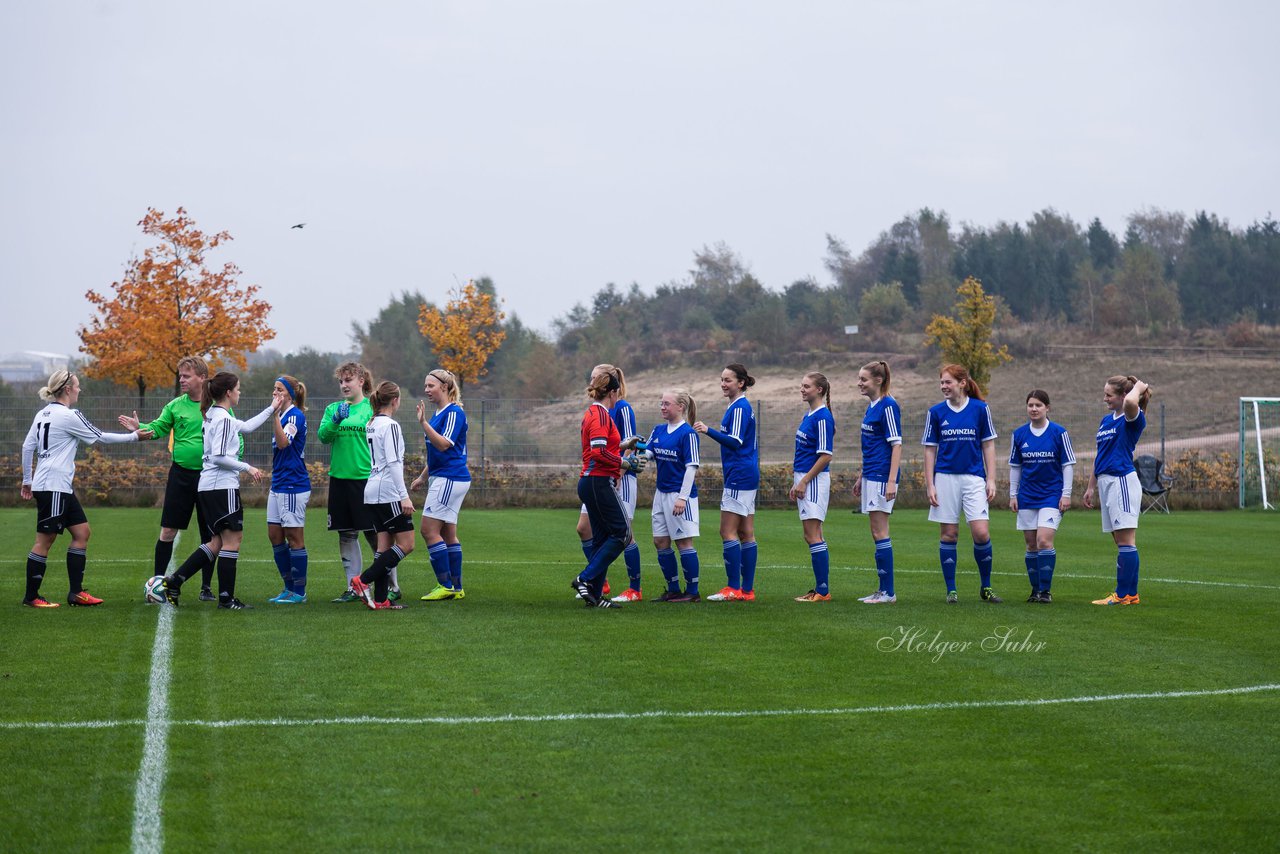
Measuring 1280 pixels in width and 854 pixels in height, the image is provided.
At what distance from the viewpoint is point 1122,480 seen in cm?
1130

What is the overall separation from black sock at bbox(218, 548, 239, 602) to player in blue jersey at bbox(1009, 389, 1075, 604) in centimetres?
690

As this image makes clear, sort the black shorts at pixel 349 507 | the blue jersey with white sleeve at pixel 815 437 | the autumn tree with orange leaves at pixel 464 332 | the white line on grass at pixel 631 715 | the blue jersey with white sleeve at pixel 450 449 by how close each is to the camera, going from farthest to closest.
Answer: the autumn tree with orange leaves at pixel 464 332, the blue jersey with white sleeve at pixel 815 437, the blue jersey with white sleeve at pixel 450 449, the black shorts at pixel 349 507, the white line on grass at pixel 631 715

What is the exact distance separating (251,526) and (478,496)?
27.3ft

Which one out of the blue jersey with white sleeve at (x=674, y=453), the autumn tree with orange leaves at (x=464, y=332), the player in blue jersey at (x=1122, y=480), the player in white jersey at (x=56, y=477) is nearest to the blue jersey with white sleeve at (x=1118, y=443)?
the player in blue jersey at (x=1122, y=480)

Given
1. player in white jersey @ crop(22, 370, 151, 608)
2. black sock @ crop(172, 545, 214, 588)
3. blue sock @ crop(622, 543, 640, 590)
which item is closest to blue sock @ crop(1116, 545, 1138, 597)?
blue sock @ crop(622, 543, 640, 590)

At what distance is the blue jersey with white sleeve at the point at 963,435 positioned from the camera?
1119 cm

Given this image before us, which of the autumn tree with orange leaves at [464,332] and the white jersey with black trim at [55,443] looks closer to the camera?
the white jersey with black trim at [55,443]

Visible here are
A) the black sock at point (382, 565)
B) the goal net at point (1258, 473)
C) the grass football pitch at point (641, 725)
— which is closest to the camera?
the grass football pitch at point (641, 725)

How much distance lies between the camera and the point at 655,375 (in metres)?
65.2

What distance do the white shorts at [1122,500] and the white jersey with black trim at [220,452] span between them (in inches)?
295

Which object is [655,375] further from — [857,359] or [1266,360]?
[1266,360]

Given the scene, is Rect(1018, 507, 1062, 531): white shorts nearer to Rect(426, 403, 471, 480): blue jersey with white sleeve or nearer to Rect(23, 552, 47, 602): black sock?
Rect(426, 403, 471, 480): blue jersey with white sleeve

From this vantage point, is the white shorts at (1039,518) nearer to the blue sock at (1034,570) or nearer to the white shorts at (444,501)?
the blue sock at (1034,570)

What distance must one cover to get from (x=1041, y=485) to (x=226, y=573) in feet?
23.7
